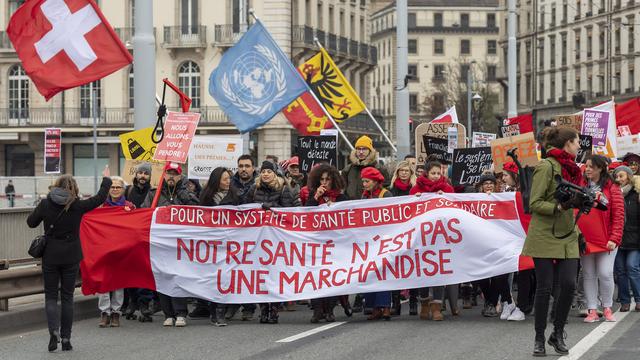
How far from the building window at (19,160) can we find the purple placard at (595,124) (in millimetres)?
49598

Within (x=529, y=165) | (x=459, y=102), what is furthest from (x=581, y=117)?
(x=459, y=102)

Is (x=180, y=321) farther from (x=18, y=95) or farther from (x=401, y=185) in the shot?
(x=18, y=95)

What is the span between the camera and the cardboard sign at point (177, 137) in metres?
15.0

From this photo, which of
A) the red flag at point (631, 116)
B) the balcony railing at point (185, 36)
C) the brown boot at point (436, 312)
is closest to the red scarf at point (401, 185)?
the brown boot at point (436, 312)

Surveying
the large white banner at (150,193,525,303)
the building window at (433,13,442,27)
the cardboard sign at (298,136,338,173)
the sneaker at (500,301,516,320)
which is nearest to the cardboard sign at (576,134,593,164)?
the cardboard sign at (298,136,338,173)

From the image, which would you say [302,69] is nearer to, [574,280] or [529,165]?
[529,165]

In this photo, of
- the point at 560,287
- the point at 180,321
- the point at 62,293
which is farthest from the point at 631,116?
the point at 62,293

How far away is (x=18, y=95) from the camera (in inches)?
2598

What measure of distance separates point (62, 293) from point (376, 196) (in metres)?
3.89

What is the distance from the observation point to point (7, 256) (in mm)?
23609

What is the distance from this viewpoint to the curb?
13.8 metres

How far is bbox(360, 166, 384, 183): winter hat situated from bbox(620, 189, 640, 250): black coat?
2.90 metres

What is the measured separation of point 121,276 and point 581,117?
891 centimetres

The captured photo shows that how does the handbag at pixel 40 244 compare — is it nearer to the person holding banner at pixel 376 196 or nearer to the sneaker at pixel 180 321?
the sneaker at pixel 180 321
